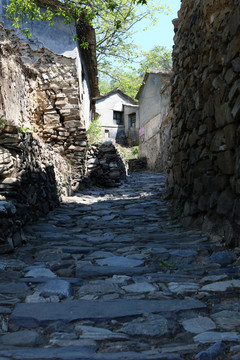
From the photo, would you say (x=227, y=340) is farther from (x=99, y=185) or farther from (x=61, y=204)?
(x=99, y=185)

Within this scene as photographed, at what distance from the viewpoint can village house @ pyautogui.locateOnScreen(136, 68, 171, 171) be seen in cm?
1520

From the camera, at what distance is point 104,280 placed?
254cm

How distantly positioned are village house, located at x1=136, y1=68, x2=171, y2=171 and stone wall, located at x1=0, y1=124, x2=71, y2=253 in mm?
9086

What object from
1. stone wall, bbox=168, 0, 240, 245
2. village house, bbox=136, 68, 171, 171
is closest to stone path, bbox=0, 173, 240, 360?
stone wall, bbox=168, 0, 240, 245

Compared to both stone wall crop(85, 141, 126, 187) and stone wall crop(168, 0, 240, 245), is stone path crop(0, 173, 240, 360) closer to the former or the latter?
stone wall crop(168, 0, 240, 245)

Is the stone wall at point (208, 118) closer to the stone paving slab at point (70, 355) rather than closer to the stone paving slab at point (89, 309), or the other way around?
the stone paving slab at point (89, 309)

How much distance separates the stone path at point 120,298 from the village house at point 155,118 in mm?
10923

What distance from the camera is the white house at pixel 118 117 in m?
28.5

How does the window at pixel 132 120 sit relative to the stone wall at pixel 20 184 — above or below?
above

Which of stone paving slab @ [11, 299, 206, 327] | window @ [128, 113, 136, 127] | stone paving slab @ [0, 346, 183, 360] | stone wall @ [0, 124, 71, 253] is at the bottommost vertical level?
stone paving slab @ [11, 299, 206, 327]

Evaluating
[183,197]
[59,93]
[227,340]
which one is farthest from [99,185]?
[227,340]

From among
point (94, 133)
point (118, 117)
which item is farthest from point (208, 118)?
point (118, 117)

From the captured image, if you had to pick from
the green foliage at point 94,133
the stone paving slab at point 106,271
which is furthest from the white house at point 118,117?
the stone paving slab at point 106,271

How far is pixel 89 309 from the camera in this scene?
6.38 ft
